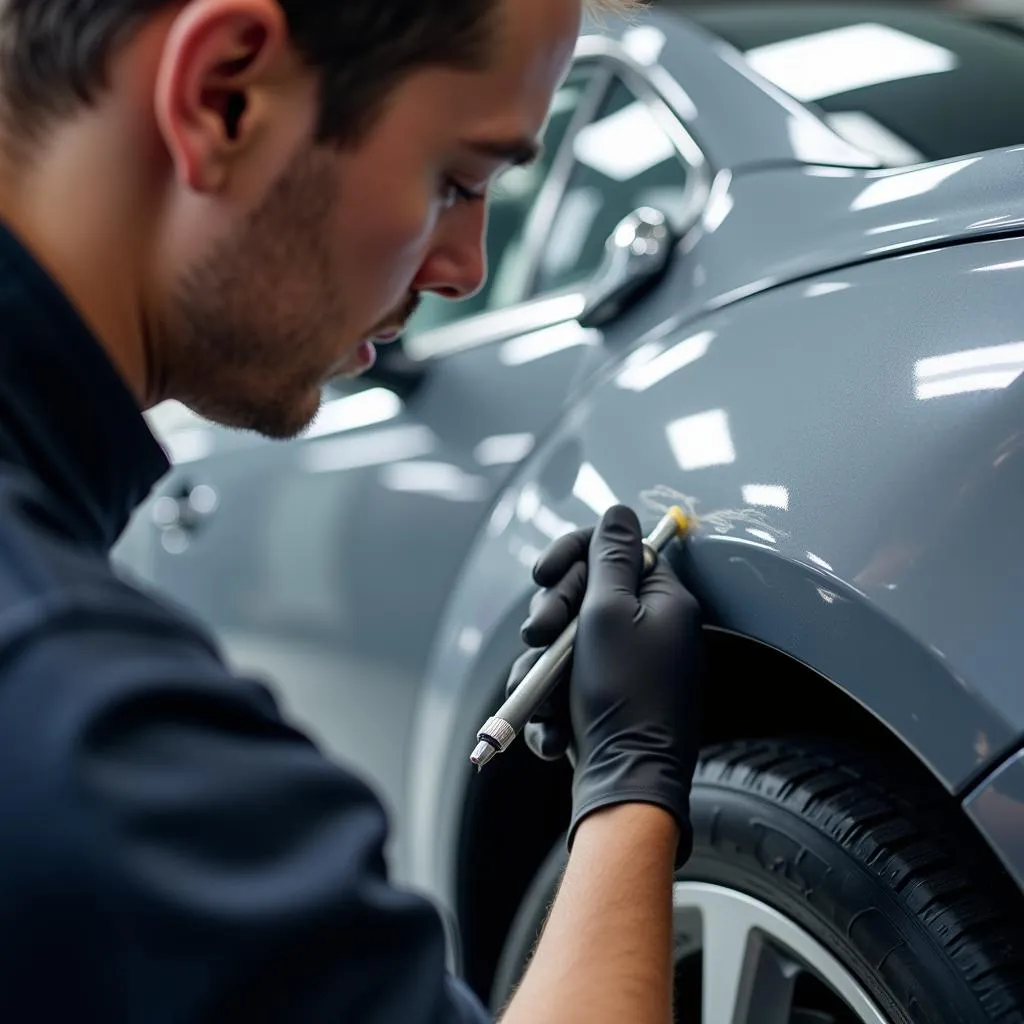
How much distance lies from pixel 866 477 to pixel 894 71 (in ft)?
2.29

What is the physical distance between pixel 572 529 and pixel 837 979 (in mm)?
420

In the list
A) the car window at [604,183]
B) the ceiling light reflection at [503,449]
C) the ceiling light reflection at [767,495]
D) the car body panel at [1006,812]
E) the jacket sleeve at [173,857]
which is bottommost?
the jacket sleeve at [173,857]

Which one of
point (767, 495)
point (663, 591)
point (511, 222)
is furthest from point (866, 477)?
point (511, 222)

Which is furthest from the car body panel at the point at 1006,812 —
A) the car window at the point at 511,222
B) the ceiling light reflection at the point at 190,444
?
the ceiling light reflection at the point at 190,444

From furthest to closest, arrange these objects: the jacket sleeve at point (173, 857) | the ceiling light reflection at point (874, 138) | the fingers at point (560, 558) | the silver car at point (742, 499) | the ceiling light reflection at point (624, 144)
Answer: the ceiling light reflection at point (624, 144), the ceiling light reflection at point (874, 138), the fingers at point (560, 558), the silver car at point (742, 499), the jacket sleeve at point (173, 857)

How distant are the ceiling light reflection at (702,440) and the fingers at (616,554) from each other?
0.06m

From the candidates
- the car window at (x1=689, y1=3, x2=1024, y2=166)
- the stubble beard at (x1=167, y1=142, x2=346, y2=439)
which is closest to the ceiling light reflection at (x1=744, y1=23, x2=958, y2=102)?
the car window at (x1=689, y1=3, x2=1024, y2=166)

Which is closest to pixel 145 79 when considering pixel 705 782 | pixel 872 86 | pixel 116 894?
pixel 116 894

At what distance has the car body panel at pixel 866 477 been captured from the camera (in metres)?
0.88

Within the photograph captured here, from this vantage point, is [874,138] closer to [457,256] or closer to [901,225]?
[901,225]

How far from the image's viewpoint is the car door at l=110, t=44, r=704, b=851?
1.53 metres

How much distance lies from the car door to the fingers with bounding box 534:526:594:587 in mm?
239

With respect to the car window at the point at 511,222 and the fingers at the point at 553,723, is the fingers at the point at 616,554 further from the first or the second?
the car window at the point at 511,222

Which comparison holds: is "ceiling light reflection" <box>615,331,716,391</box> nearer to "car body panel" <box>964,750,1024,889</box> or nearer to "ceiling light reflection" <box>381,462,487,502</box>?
"ceiling light reflection" <box>381,462,487,502</box>
